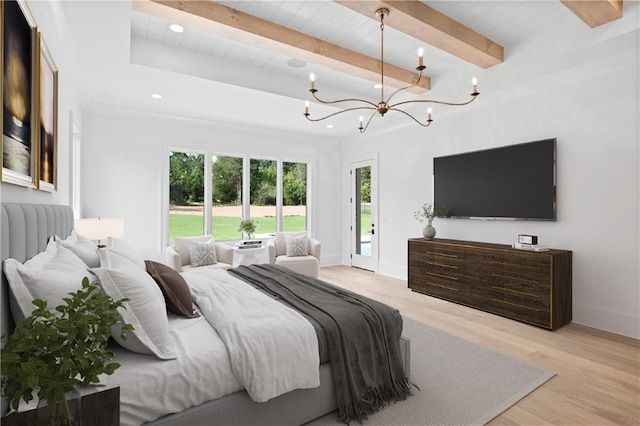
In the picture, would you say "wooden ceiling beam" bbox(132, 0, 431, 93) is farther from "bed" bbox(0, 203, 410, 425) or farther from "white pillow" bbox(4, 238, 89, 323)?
"white pillow" bbox(4, 238, 89, 323)

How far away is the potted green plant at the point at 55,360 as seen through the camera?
0.94m

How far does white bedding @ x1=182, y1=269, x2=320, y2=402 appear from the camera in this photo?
1.64m

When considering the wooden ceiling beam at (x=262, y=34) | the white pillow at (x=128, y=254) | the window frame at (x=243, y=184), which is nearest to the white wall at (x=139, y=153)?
the window frame at (x=243, y=184)

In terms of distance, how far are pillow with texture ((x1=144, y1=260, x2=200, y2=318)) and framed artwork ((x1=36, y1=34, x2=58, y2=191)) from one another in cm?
91

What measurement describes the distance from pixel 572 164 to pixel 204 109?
474 centimetres

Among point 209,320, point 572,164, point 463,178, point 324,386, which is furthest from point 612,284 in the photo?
point 209,320

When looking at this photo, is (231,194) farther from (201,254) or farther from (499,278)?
(499,278)

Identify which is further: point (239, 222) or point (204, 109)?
point (239, 222)

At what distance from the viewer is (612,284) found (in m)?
3.30

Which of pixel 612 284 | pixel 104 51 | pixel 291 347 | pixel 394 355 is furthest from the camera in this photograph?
pixel 612 284

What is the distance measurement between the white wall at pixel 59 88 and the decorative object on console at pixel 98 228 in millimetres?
289

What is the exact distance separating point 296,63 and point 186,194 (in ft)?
9.57

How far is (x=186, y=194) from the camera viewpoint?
18.2ft

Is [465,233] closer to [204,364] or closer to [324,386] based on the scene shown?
[324,386]
